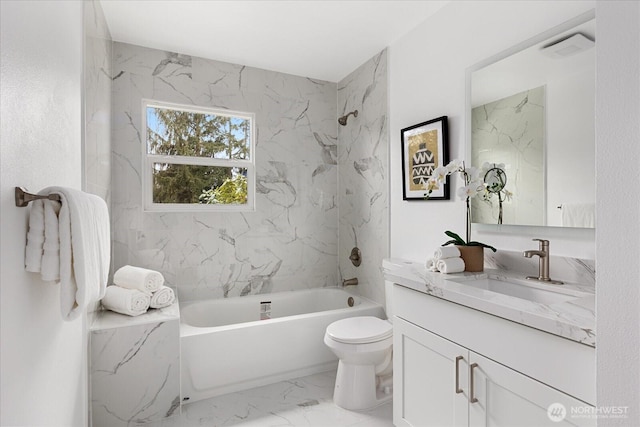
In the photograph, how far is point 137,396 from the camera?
1.97m

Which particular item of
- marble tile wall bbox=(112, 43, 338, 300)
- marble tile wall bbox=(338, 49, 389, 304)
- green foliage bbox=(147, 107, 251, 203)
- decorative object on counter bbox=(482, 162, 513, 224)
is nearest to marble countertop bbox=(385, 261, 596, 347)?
decorative object on counter bbox=(482, 162, 513, 224)

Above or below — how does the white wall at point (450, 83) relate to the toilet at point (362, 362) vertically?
above

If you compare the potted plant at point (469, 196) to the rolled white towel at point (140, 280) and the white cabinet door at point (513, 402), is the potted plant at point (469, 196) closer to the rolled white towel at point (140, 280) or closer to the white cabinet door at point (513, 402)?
the white cabinet door at point (513, 402)

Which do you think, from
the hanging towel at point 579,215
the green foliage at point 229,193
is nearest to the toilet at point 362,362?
the hanging towel at point 579,215

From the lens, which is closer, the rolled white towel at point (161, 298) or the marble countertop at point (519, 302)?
the marble countertop at point (519, 302)

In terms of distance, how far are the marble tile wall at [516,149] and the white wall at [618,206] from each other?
0.86 m

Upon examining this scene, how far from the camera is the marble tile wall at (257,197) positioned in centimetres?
268

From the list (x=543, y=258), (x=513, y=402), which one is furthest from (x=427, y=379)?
(x=543, y=258)

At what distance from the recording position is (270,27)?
95.7 inches

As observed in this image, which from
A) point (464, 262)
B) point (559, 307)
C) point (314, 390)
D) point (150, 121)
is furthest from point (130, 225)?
point (559, 307)

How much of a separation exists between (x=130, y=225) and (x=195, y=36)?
5.04 ft

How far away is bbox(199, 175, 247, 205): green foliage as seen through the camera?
300 centimetres

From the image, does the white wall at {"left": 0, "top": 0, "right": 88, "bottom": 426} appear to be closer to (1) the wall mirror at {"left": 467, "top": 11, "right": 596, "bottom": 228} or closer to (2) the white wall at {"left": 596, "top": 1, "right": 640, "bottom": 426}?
(2) the white wall at {"left": 596, "top": 1, "right": 640, "bottom": 426}

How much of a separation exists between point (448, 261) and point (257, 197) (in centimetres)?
190
